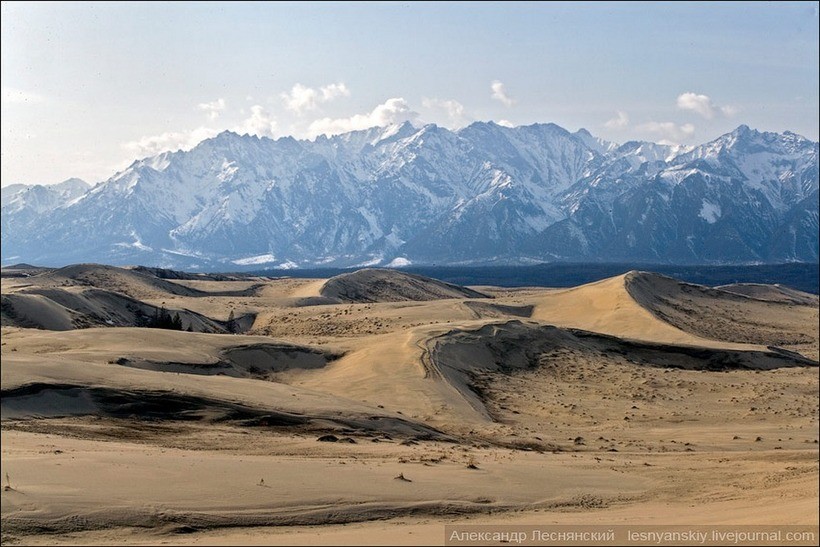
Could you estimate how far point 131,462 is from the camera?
13992 mm

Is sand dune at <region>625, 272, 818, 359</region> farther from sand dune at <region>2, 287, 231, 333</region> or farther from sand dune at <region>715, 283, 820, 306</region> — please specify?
sand dune at <region>2, 287, 231, 333</region>

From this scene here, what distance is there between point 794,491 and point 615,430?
35.8 feet

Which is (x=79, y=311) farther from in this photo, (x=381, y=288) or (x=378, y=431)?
(x=381, y=288)

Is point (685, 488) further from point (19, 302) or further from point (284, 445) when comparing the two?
point (19, 302)

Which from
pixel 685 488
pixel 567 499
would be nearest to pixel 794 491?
pixel 685 488

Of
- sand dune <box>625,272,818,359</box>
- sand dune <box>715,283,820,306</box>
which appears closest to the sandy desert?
sand dune <box>625,272,818,359</box>

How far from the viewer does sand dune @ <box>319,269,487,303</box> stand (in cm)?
8300

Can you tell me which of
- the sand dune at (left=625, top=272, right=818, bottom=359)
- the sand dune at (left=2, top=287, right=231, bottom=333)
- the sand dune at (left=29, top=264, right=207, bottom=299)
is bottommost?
the sand dune at (left=625, top=272, right=818, bottom=359)

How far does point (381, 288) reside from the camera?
88.8 meters

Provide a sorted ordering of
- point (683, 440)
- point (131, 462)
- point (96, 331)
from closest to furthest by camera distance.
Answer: point (131, 462)
point (683, 440)
point (96, 331)

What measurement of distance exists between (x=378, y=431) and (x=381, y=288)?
220 feet

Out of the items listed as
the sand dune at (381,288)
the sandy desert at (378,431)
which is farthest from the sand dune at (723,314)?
the sand dune at (381,288)

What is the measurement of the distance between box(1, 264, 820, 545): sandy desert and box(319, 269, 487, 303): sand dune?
32518mm

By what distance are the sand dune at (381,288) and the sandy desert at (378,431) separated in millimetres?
32518
